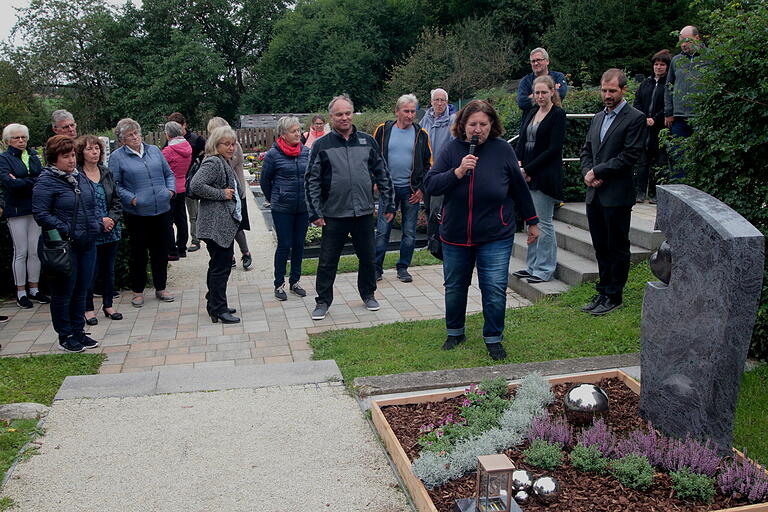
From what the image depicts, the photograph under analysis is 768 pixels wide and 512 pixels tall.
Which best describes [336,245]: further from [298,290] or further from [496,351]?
[496,351]

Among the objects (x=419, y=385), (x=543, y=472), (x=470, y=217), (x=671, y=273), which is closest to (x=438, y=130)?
(x=470, y=217)

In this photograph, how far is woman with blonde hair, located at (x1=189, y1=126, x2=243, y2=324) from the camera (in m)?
6.38

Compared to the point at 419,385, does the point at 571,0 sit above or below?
above

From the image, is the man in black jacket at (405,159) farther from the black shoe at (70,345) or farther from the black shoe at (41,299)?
the black shoe at (41,299)

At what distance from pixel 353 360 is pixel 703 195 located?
109 inches

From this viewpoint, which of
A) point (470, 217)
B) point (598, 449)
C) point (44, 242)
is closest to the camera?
point (598, 449)

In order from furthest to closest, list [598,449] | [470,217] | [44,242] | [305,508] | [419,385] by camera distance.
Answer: [44,242] → [470,217] → [419,385] → [598,449] → [305,508]

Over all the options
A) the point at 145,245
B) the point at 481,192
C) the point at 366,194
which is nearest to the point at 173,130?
the point at 145,245

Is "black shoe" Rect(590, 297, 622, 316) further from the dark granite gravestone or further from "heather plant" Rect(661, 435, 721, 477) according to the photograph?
"heather plant" Rect(661, 435, 721, 477)

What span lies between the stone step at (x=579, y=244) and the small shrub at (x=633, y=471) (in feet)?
13.1

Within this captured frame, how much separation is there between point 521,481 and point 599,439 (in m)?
0.58

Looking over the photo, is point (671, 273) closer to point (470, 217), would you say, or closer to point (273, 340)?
point (470, 217)

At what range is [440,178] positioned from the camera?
16.5 feet

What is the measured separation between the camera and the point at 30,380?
506cm
